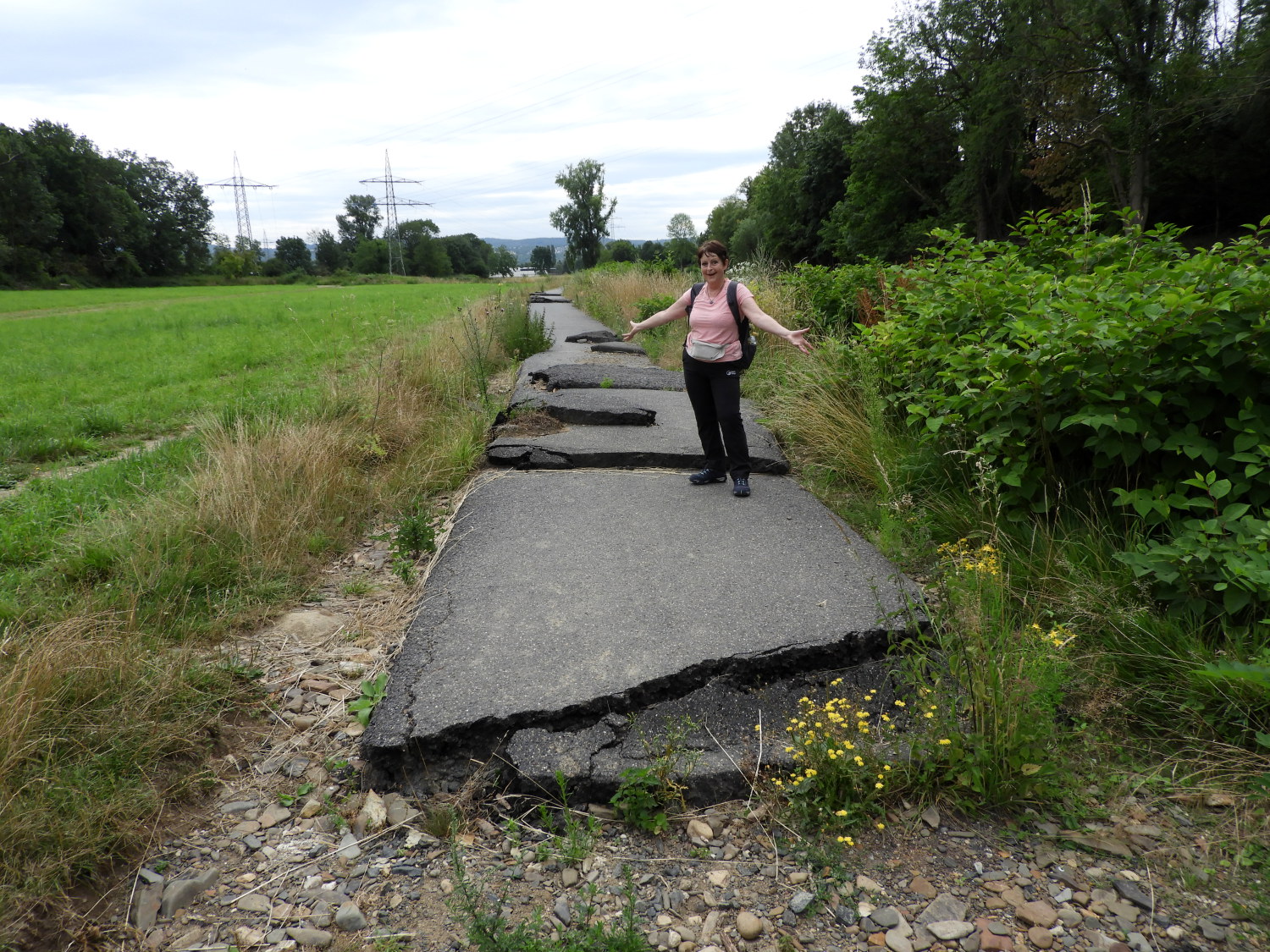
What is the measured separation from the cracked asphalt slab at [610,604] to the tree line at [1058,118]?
20667 mm

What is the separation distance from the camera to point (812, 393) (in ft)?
20.9

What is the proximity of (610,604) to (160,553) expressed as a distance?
7.45ft

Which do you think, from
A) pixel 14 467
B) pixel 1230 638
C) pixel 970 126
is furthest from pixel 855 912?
pixel 970 126

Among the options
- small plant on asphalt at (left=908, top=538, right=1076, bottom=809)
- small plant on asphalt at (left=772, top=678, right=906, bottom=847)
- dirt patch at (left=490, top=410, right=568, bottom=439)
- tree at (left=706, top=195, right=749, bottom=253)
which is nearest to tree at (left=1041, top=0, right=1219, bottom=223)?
dirt patch at (left=490, top=410, right=568, bottom=439)

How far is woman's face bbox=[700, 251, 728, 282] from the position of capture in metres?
5.14

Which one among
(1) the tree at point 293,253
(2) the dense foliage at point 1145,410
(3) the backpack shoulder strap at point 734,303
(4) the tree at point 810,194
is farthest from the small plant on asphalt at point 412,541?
(1) the tree at point 293,253

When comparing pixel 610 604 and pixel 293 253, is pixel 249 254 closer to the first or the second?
pixel 293 253

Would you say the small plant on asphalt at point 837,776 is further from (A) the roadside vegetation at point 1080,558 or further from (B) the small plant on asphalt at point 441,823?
(B) the small plant on asphalt at point 441,823

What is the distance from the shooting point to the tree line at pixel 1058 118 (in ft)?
82.3

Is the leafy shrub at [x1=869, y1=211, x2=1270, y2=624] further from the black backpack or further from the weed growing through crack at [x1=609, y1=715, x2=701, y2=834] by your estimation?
the weed growing through crack at [x1=609, y1=715, x2=701, y2=834]

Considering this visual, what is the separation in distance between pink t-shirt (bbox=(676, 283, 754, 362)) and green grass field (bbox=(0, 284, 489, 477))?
4509mm

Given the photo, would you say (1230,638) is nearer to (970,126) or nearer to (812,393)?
(812,393)

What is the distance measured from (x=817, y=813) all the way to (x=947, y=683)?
2.69ft

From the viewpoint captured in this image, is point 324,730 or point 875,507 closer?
point 324,730
